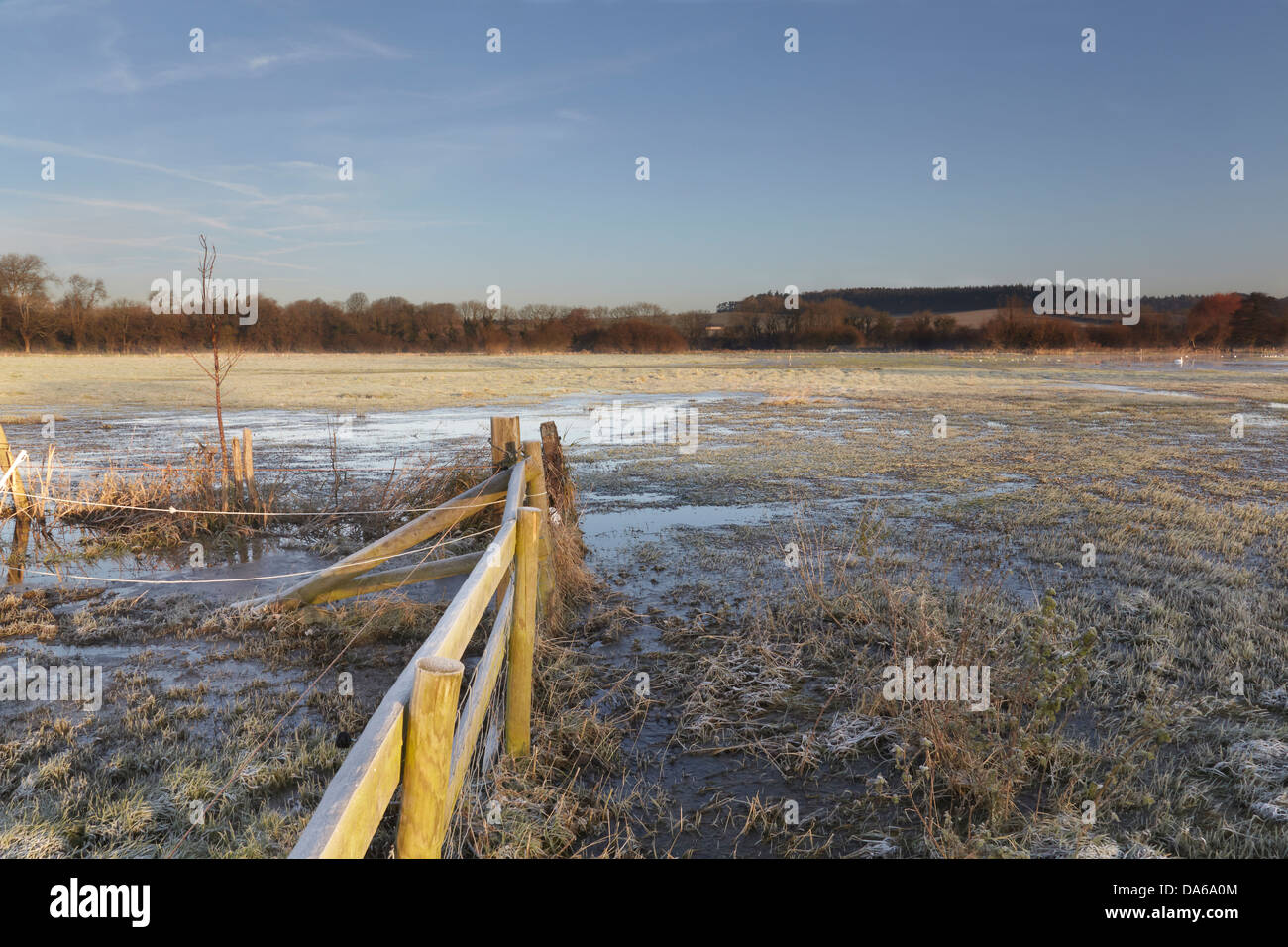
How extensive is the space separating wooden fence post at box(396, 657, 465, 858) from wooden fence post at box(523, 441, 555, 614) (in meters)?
4.36

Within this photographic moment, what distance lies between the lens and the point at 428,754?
8.21 feet

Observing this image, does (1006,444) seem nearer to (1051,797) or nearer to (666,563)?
(666,563)

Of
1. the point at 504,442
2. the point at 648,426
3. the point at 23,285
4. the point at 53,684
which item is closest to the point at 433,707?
the point at 53,684

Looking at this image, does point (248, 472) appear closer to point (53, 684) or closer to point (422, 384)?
point (53, 684)

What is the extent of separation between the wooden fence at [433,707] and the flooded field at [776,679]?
1.29 ft

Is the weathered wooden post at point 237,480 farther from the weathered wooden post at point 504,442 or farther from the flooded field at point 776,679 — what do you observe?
the weathered wooden post at point 504,442

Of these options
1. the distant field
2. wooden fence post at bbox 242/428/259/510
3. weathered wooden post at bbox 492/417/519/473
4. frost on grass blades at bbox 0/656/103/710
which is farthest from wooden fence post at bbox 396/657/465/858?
the distant field

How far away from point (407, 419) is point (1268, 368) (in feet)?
195

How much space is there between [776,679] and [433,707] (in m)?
4.07

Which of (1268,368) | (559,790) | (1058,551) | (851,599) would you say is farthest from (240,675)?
(1268,368)

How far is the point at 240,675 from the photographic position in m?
6.29

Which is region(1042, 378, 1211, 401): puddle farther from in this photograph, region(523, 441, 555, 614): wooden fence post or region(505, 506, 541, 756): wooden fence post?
region(505, 506, 541, 756): wooden fence post

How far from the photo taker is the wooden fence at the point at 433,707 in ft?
6.58

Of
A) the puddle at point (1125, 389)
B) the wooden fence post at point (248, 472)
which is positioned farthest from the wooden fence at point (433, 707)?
the puddle at point (1125, 389)
